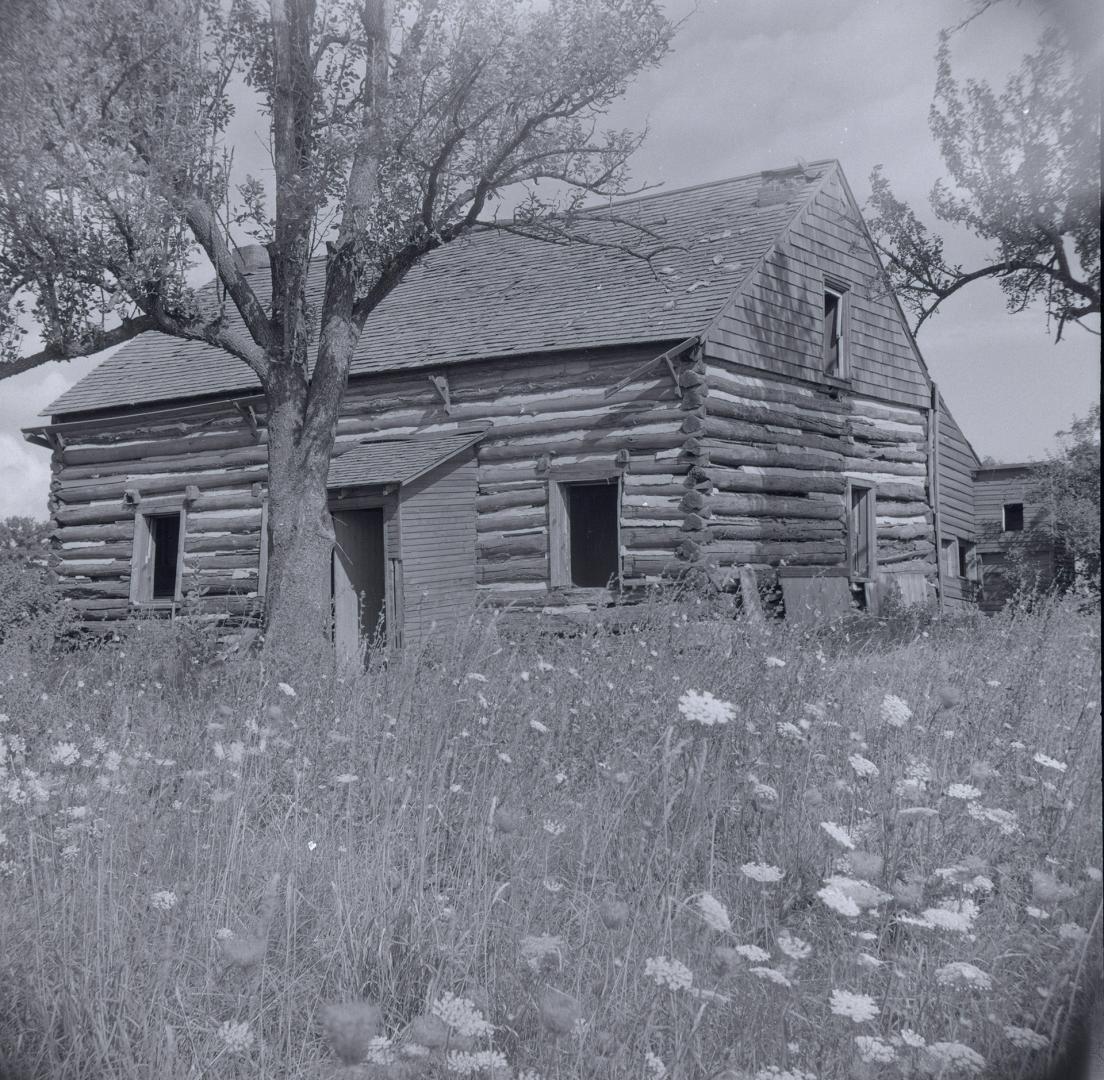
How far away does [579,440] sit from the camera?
13.6 metres

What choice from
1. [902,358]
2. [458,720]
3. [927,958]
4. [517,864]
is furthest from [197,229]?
[902,358]

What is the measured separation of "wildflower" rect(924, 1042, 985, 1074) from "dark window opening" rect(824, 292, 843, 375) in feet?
45.2

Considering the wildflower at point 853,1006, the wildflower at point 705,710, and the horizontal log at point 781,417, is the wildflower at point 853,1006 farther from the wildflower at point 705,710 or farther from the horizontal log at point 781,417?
the horizontal log at point 781,417

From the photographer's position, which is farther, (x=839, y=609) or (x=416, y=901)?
(x=839, y=609)

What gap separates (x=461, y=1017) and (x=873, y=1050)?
2.50 ft

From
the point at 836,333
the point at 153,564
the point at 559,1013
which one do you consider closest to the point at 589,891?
the point at 559,1013

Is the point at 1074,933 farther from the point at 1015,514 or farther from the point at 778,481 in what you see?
the point at 778,481

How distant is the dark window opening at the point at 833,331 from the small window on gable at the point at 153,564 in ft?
32.6

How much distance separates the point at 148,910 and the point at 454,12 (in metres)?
7.53

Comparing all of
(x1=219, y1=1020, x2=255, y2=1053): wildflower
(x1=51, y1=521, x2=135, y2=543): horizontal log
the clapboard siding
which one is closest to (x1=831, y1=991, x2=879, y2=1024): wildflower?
(x1=219, y1=1020, x2=255, y2=1053): wildflower

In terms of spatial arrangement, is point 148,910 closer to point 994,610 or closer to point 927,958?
point 927,958

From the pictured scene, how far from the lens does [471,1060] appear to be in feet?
6.17

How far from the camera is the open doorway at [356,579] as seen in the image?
1338 cm

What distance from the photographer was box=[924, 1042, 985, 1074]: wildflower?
189 centimetres
